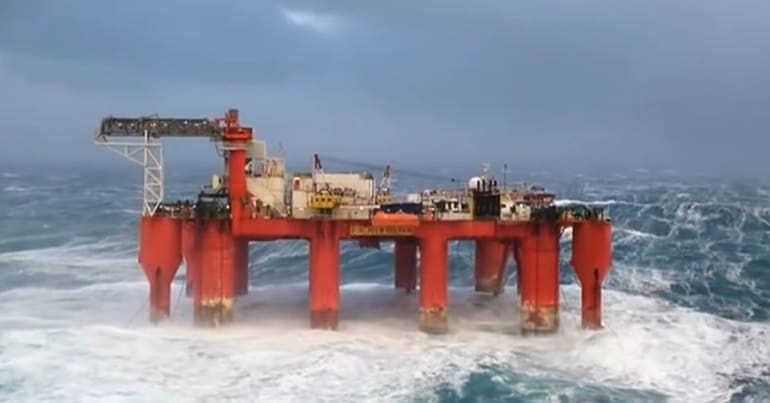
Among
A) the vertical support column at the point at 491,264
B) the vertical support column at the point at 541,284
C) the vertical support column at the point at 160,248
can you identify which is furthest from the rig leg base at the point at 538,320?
the vertical support column at the point at 160,248

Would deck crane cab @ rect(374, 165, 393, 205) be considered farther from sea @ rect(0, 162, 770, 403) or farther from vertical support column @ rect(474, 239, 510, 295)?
vertical support column @ rect(474, 239, 510, 295)

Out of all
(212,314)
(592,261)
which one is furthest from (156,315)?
(592,261)

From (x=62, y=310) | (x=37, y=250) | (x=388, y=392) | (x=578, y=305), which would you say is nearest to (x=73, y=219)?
(x=37, y=250)

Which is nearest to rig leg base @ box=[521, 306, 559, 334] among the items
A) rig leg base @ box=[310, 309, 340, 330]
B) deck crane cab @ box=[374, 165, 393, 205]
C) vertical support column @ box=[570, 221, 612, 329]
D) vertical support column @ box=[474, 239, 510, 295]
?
vertical support column @ box=[570, 221, 612, 329]

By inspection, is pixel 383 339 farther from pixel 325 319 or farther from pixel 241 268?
pixel 241 268

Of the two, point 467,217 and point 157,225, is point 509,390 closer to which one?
point 467,217

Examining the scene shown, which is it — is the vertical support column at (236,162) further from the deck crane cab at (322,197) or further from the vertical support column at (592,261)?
the vertical support column at (592,261)
